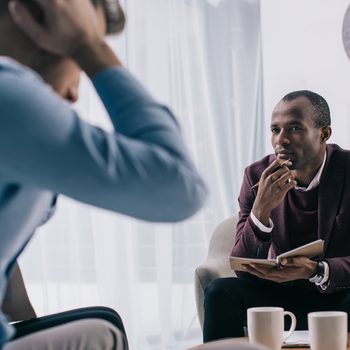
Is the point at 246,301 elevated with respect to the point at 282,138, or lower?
lower

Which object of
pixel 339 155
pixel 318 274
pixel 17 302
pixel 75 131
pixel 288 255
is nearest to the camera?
pixel 75 131

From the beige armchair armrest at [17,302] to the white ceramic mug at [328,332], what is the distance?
0.73 metres

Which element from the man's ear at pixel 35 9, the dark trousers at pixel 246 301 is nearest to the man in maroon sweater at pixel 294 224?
the dark trousers at pixel 246 301

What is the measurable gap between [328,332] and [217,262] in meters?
1.09

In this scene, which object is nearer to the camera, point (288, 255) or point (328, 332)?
point (328, 332)

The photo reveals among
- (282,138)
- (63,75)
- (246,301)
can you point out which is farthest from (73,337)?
(282,138)

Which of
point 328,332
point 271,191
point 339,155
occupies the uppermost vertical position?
point 339,155

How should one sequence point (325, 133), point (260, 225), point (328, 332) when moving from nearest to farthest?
point (328, 332) → point (260, 225) → point (325, 133)

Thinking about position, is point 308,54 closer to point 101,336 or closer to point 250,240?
point 250,240

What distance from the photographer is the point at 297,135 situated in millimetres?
2635

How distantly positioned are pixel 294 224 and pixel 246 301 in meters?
0.35

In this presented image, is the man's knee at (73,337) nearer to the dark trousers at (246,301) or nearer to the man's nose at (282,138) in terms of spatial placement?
the dark trousers at (246,301)

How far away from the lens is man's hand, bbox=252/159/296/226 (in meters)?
2.46

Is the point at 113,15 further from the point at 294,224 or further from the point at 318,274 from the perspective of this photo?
the point at 294,224
